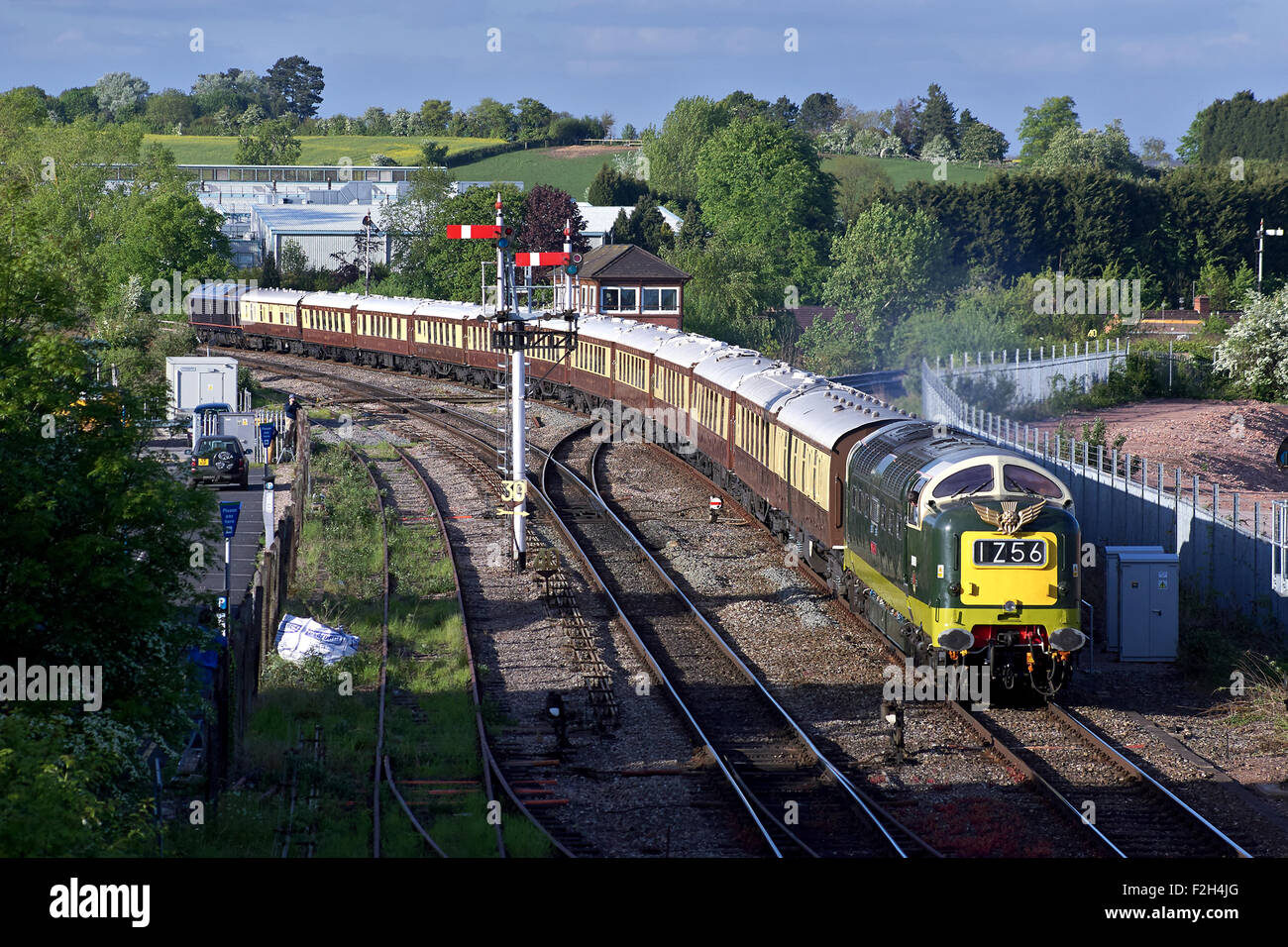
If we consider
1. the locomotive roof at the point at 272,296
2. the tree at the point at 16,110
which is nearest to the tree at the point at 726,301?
the locomotive roof at the point at 272,296

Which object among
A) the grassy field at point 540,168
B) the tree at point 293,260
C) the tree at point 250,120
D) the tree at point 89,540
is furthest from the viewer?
the tree at point 250,120

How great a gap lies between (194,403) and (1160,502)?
31.3 m

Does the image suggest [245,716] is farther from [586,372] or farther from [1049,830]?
[586,372]

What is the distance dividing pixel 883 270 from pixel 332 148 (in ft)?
373

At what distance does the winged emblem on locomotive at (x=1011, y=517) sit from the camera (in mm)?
16578

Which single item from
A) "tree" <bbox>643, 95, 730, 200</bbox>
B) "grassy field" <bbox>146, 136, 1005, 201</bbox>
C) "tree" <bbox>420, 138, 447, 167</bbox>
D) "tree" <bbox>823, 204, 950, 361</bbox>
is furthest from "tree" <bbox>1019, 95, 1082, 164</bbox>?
"tree" <bbox>823, 204, 950, 361</bbox>

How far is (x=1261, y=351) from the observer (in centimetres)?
5097

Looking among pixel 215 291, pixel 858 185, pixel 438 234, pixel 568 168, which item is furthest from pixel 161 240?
pixel 568 168

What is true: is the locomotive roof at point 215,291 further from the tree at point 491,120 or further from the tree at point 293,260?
the tree at point 491,120

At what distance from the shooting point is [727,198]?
105 m

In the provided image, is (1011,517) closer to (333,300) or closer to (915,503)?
(915,503)

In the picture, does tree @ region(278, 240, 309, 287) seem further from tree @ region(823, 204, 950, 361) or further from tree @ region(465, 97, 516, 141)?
tree @ region(465, 97, 516, 141)

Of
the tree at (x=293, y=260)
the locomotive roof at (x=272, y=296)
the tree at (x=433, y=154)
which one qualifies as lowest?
the locomotive roof at (x=272, y=296)

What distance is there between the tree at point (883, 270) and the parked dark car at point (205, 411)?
4024 cm
